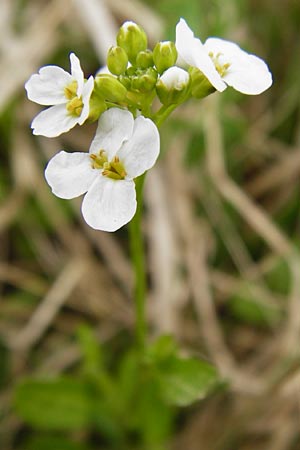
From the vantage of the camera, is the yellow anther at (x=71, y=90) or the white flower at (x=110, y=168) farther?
the yellow anther at (x=71, y=90)

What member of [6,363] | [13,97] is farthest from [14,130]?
[6,363]

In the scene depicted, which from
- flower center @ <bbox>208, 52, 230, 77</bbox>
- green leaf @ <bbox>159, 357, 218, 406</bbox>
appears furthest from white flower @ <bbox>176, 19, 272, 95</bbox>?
green leaf @ <bbox>159, 357, 218, 406</bbox>

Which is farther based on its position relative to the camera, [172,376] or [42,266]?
[42,266]

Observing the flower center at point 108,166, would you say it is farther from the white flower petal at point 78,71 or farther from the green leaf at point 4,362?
the green leaf at point 4,362

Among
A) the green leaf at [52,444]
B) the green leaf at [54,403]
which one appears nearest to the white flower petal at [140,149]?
the green leaf at [54,403]

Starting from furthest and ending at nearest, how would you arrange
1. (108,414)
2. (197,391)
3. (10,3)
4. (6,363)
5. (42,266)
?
1. (10,3)
2. (42,266)
3. (6,363)
4. (108,414)
5. (197,391)

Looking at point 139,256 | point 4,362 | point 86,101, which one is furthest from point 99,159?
point 4,362

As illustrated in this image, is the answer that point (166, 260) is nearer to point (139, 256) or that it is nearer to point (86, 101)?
point (139, 256)

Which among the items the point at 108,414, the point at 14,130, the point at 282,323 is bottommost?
the point at 282,323

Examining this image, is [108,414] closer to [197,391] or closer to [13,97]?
[197,391]
